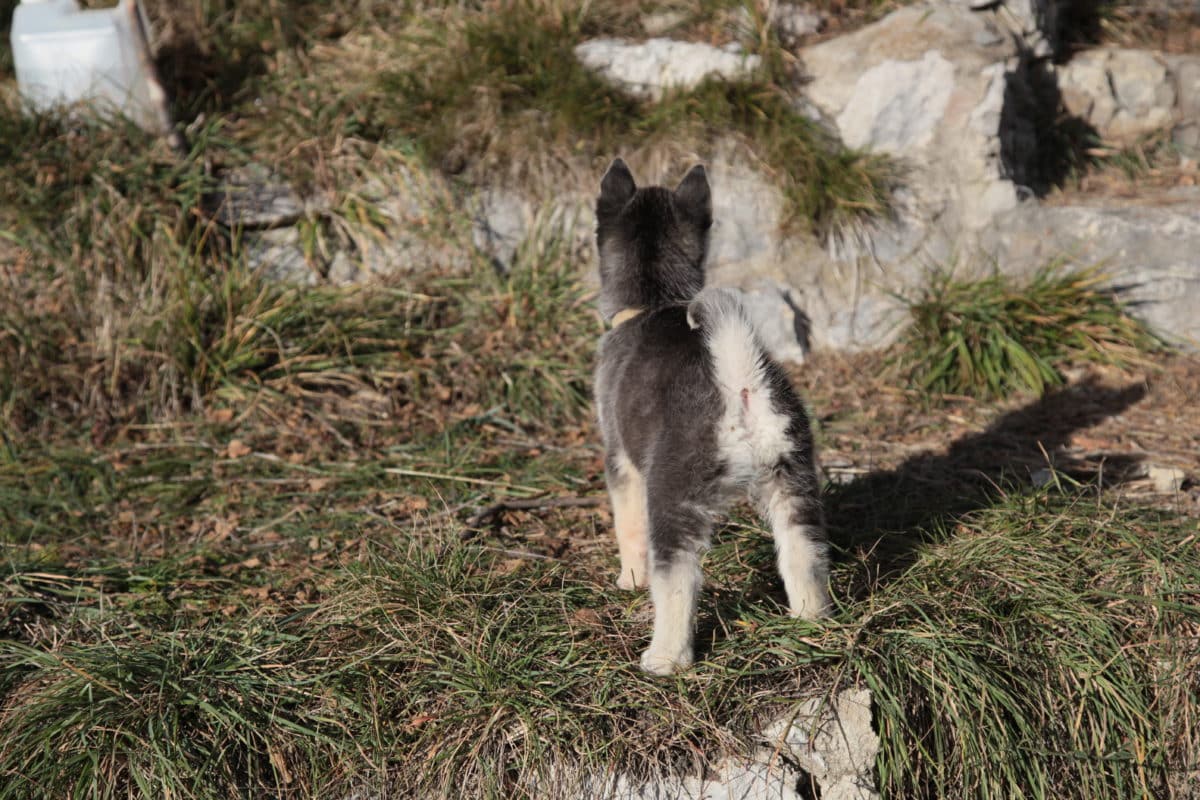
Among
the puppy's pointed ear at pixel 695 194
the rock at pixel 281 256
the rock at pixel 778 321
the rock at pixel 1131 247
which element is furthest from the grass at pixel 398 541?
the puppy's pointed ear at pixel 695 194

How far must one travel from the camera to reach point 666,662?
3191 millimetres

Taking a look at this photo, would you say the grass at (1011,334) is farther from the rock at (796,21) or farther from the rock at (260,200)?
the rock at (260,200)

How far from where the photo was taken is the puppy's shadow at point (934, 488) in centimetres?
379

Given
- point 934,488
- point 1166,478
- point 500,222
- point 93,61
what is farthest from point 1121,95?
point 93,61

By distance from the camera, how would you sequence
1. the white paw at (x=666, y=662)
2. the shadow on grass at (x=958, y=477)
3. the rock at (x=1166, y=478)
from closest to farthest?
1. the white paw at (x=666, y=662)
2. the shadow on grass at (x=958, y=477)
3. the rock at (x=1166, y=478)

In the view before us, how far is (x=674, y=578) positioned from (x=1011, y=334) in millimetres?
3622

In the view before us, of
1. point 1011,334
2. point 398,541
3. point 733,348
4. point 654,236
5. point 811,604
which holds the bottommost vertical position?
point 1011,334

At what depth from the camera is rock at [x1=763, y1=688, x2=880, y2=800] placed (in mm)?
3135

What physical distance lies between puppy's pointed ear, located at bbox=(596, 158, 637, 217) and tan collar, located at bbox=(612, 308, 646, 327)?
38 centimetres

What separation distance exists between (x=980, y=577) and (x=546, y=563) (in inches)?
63.7

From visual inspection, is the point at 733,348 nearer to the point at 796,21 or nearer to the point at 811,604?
the point at 811,604

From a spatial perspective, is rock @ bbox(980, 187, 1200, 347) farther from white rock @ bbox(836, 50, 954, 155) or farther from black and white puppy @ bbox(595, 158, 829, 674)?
black and white puppy @ bbox(595, 158, 829, 674)

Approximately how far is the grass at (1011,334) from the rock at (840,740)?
3.03m

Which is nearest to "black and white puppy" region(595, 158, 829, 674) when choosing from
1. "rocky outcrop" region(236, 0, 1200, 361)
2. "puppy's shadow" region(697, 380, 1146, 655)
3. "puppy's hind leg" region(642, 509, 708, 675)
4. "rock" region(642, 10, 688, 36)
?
"puppy's hind leg" region(642, 509, 708, 675)
